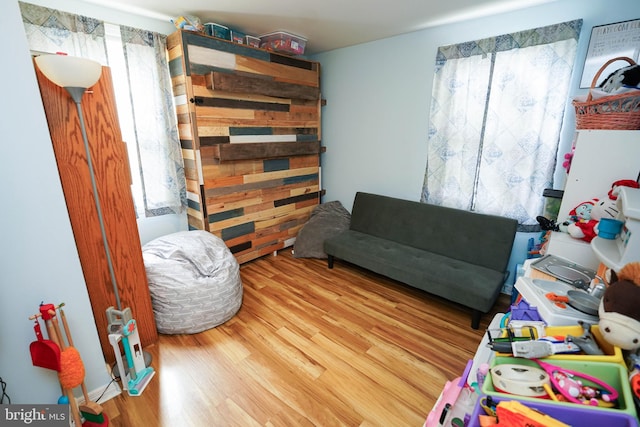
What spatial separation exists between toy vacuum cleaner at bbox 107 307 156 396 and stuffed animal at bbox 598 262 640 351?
6.95ft

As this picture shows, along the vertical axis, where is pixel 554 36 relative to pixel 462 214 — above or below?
above

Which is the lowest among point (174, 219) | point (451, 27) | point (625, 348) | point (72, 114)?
point (174, 219)

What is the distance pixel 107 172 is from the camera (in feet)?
5.34

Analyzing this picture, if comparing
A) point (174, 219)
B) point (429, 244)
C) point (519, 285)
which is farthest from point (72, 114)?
point (429, 244)

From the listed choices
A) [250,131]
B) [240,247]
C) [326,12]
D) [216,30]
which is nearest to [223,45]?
[216,30]

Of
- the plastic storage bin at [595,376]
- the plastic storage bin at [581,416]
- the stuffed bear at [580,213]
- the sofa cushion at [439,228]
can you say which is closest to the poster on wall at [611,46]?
the stuffed bear at [580,213]

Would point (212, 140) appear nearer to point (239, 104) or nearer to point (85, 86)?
point (239, 104)

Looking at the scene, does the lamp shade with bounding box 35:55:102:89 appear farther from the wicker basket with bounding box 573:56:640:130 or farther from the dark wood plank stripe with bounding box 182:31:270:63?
the wicker basket with bounding box 573:56:640:130

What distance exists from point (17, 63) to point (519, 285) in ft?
7.62

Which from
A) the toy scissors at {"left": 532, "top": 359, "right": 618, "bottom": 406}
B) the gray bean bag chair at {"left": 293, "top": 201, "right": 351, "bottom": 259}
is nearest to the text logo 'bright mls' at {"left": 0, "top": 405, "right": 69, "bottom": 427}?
the toy scissors at {"left": 532, "top": 359, "right": 618, "bottom": 406}

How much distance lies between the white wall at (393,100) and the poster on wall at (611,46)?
5cm

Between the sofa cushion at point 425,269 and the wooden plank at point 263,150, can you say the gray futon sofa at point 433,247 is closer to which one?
the sofa cushion at point 425,269

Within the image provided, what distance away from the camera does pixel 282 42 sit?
2832 mm

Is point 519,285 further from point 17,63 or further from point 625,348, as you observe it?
point 17,63
